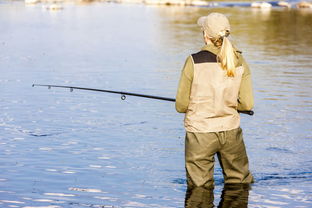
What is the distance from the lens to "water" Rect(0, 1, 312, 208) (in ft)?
27.3

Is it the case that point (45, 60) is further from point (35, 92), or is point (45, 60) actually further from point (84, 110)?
point (84, 110)

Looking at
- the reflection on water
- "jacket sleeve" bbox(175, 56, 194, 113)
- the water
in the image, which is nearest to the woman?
"jacket sleeve" bbox(175, 56, 194, 113)

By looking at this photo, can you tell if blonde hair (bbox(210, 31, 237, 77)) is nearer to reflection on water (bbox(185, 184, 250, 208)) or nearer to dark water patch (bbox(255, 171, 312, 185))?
reflection on water (bbox(185, 184, 250, 208))

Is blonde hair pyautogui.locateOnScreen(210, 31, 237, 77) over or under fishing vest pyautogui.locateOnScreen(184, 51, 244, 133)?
over

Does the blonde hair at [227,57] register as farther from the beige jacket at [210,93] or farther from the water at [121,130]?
the water at [121,130]

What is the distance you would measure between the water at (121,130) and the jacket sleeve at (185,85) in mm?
1305

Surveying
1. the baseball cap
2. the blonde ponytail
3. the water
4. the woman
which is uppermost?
the baseball cap

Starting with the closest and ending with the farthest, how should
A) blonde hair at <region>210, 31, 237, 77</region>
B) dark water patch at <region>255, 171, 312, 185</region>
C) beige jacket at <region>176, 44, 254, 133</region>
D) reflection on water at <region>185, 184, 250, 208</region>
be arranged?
blonde hair at <region>210, 31, 237, 77</region>, beige jacket at <region>176, 44, 254, 133</region>, reflection on water at <region>185, 184, 250, 208</region>, dark water patch at <region>255, 171, 312, 185</region>

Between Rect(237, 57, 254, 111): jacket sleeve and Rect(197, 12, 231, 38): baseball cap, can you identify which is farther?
Rect(237, 57, 254, 111): jacket sleeve

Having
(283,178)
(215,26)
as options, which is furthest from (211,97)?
(283,178)

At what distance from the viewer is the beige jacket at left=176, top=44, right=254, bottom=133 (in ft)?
22.4

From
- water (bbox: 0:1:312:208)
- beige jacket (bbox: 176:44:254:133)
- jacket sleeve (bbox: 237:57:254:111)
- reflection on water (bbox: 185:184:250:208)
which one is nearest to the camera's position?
Answer: beige jacket (bbox: 176:44:254:133)

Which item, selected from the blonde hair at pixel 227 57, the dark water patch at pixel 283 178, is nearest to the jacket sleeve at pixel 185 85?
the blonde hair at pixel 227 57

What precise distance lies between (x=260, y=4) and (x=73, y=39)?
37.4 meters
